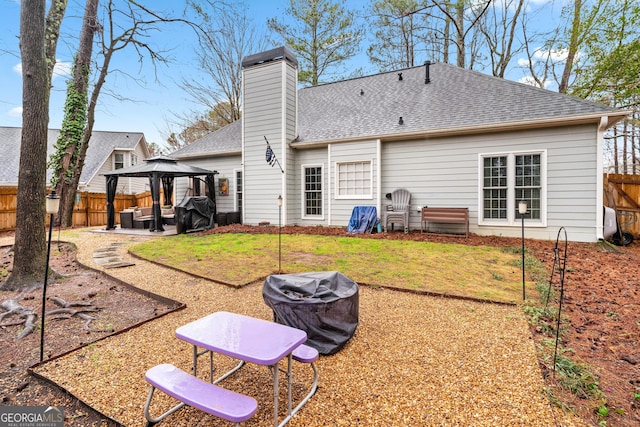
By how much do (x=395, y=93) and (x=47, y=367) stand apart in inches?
435

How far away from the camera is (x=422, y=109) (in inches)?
369

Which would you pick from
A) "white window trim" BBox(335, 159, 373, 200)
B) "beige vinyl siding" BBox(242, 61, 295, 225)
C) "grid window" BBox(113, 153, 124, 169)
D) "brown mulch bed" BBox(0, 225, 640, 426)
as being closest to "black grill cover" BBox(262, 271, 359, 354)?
"brown mulch bed" BBox(0, 225, 640, 426)

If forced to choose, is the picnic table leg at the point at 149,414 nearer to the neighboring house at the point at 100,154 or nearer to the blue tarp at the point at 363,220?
the blue tarp at the point at 363,220

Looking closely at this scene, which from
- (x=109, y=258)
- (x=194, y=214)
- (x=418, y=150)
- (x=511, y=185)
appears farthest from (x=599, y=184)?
(x=194, y=214)

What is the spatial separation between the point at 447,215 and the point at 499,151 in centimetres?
206

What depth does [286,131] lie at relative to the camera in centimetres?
1013

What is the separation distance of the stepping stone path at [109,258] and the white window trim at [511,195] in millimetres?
8160

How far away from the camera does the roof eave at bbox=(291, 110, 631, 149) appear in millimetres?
6707

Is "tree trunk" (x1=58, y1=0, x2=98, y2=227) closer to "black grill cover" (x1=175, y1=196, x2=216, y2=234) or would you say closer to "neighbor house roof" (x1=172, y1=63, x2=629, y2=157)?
"neighbor house roof" (x1=172, y1=63, x2=629, y2=157)

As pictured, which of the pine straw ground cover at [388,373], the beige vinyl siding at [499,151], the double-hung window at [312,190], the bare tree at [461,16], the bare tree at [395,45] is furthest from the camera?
the bare tree at [395,45]

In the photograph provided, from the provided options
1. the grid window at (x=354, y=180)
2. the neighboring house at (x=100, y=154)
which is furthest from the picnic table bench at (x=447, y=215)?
the neighboring house at (x=100, y=154)

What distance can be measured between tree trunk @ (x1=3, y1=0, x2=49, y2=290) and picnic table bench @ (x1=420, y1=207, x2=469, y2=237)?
7.82m

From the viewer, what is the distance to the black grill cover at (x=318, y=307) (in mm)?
2465

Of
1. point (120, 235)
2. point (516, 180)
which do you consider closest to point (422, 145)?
point (516, 180)
